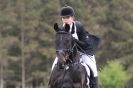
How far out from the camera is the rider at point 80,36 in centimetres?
1128

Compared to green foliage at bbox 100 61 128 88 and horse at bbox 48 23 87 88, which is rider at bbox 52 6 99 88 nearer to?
horse at bbox 48 23 87 88

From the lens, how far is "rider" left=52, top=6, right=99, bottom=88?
11.3 m

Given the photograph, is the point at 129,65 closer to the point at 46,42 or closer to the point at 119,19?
the point at 119,19

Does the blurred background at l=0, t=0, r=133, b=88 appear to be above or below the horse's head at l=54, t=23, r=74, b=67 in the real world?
below

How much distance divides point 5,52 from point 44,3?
20.5ft

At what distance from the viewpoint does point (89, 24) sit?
60500 mm

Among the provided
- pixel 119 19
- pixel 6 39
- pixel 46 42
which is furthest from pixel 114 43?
pixel 6 39

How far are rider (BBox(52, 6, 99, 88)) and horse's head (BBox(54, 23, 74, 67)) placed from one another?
25 centimetres

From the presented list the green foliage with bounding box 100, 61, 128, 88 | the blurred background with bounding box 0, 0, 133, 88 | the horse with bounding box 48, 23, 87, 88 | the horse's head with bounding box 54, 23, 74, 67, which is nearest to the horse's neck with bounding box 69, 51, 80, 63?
the horse with bounding box 48, 23, 87, 88

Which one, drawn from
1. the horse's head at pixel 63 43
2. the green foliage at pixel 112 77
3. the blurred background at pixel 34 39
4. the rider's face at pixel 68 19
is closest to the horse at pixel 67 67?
the horse's head at pixel 63 43

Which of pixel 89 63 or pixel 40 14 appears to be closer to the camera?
pixel 89 63

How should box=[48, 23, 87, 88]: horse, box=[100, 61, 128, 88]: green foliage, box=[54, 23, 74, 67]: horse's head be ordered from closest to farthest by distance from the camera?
box=[54, 23, 74, 67]: horse's head
box=[48, 23, 87, 88]: horse
box=[100, 61, 128, 88]: green foliage

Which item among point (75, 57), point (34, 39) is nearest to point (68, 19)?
point (75, 57)

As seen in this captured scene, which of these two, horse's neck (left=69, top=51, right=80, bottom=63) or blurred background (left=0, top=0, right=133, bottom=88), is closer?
horse's neck (left=69, top=51, right=80, bottom=63)
